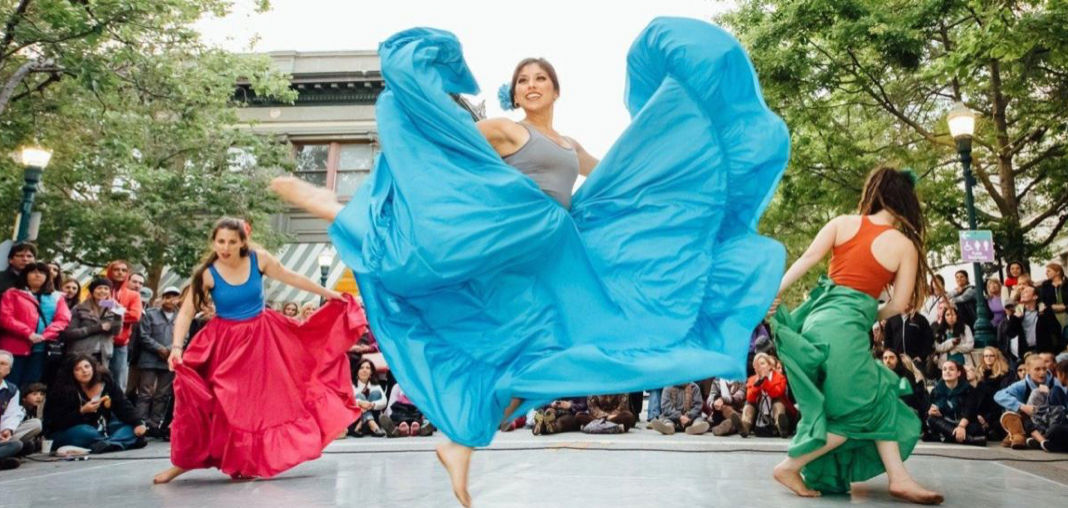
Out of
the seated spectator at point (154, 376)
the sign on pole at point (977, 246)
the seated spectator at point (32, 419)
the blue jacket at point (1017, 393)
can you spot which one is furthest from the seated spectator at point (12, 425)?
the sign on pole at point (977, 246)

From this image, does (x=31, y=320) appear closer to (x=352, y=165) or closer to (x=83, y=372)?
(x=83, y=372)

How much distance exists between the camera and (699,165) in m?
3.64

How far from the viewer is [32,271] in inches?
318

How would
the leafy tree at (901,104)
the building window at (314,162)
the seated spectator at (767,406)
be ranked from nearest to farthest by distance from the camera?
the seated spectator at (767,406) < the leafy tree at (901,104) < the building window at (314,162)

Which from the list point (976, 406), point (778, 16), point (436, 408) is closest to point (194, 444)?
point (436, 408)

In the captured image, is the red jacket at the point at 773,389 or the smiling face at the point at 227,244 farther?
the red jacket at the point at 773,389

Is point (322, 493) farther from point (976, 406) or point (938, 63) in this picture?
point (938, 63)

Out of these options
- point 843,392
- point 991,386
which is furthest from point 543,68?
point 991,386

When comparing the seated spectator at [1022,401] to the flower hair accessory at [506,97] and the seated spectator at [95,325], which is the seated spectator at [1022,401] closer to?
the flower hair accessory at [506,97]

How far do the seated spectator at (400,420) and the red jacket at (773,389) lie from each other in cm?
412

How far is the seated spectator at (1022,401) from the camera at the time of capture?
7739mm

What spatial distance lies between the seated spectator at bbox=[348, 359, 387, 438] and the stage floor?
9.53 ft

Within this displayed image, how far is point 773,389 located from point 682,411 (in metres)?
1.41

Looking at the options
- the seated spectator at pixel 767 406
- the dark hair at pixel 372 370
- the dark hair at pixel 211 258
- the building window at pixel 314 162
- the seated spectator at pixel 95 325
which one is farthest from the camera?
the building window at pixel 314 162
